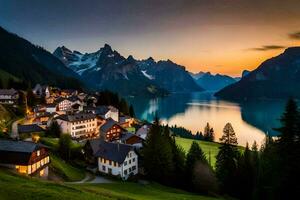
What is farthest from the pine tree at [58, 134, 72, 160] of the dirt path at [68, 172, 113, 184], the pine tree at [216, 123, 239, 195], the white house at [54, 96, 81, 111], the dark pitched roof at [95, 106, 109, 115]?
the white house at [54, 96, 81, 111]

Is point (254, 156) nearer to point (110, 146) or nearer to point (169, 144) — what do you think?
point (169, 144)

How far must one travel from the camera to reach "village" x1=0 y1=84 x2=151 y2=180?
50.3m

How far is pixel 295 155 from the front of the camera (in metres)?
33.2

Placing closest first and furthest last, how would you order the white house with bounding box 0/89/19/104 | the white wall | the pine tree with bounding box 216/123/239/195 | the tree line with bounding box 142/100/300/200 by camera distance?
the tree line with bounding box 142/100/300/200
the pine tree with bounding box 216/123/239/195
the white wall
the white house with bounding box 0/89/19/104

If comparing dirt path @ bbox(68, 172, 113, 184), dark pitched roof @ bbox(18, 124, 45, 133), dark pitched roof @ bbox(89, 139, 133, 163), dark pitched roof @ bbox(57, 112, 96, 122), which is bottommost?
dirt path @ bbox(68, 172, 113, 184)

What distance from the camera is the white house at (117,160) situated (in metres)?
67.5

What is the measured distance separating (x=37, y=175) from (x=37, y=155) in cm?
322

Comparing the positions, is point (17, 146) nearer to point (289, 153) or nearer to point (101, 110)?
point (289, 153)

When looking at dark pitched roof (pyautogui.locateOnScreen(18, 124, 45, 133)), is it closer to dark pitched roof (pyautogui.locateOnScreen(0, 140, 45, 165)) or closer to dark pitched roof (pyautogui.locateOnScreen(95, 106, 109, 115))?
dark pitched roof (pyautogui.locateOnScreen(0, 140, 45, 165))

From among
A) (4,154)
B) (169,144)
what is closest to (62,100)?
(169,144)

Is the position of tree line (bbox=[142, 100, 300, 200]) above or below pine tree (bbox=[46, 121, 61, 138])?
below

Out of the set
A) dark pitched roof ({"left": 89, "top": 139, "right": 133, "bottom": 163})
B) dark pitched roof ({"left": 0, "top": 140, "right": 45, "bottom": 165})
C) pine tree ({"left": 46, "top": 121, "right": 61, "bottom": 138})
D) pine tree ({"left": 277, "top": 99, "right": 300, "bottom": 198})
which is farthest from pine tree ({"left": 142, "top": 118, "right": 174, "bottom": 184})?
pine tree ({"left": 46, "top": 121, "right": 61, "bottom": 138})

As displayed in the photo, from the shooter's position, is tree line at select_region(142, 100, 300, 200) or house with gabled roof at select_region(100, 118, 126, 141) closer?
tree line at select_region(142, 100, 300, 200)

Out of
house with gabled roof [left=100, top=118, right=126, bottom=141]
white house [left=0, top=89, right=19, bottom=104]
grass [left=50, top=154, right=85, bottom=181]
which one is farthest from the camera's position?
white house [left=0, top=89, right=19, bottom=104]
